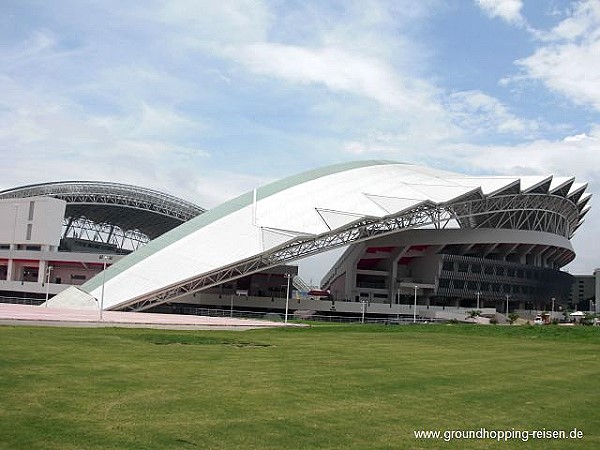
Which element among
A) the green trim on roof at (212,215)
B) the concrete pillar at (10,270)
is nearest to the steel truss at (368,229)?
the green trim on roof at (212,215)

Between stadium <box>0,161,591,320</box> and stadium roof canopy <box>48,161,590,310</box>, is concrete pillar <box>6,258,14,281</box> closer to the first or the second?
stadium <box>0,161,591,320</box>

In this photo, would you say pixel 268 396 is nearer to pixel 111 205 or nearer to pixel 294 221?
pixel 294 221

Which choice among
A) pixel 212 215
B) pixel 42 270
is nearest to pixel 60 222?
pixel 42 270

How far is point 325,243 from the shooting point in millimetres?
62250

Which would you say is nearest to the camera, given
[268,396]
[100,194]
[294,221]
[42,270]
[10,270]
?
[268,396]

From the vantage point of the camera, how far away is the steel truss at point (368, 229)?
57.2m

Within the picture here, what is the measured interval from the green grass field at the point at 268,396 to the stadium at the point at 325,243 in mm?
31895

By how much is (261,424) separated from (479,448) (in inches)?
136

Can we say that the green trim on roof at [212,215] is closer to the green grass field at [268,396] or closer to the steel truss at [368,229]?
the steel truss at [368,229]

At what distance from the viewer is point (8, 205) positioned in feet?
269

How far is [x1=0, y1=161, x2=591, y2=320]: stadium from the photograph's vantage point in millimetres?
58469

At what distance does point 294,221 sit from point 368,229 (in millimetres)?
8377

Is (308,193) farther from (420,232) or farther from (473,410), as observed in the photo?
(473,410)

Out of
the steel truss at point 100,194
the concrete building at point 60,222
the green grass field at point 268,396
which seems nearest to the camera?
the green grass field at point 268,396
